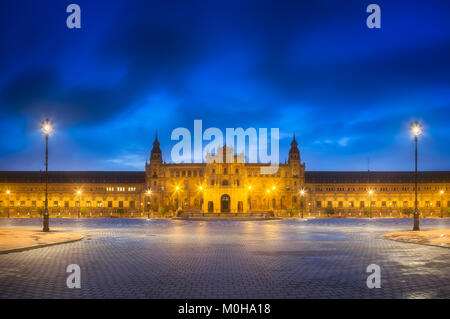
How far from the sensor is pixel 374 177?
119250 millimetres

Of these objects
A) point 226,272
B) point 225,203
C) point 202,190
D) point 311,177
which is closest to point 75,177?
point 202,190

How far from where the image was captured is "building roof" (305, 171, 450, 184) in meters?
117

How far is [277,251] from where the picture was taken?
19.2 meters

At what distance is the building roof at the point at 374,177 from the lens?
384 feet

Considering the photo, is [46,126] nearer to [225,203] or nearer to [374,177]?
[225,203]

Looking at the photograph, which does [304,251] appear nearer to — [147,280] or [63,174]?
[147,280]

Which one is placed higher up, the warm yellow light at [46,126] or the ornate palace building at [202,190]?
the warm yellow light at [46,126]

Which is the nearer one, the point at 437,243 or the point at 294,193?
the point at 437,243

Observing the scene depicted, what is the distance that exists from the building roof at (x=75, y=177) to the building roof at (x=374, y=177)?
50.6 meters

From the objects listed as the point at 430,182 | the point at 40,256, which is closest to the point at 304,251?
the point at 40,256

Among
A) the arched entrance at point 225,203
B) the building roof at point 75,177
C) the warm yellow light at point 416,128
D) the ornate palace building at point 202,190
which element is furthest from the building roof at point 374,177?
the warm yellow light at point 416,128

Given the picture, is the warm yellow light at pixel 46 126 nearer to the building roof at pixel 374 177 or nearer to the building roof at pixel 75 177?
the building roof at pixel 75 177

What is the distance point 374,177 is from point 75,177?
8633 cm
